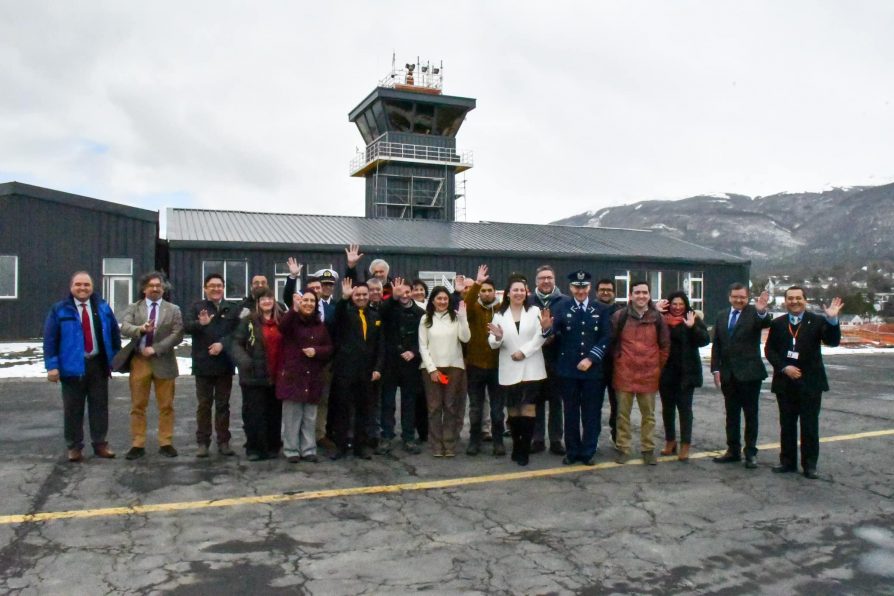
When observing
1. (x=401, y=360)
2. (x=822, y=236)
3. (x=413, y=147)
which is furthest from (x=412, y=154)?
(x=822, y=236)

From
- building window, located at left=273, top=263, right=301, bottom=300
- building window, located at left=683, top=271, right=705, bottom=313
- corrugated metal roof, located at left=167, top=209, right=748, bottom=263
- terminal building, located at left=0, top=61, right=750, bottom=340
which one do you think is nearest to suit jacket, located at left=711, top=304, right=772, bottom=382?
terminal building, located at left=0, top=61, right=750, bottom=340

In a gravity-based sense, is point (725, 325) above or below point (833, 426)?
above

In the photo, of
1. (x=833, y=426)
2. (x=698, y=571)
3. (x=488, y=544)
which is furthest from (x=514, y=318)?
(x=833, y=426)

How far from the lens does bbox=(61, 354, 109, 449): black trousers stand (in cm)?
664

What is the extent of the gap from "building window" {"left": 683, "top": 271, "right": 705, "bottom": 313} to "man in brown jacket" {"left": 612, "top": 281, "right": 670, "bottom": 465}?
24.6 m

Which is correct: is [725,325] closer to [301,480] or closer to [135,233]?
[301,480]

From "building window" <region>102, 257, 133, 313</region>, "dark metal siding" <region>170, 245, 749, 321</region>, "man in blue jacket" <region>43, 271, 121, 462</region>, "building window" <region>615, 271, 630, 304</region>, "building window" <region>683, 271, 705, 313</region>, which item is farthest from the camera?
"building window" <region>683, 271, 705, 313</region>

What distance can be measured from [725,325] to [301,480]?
4470 mm

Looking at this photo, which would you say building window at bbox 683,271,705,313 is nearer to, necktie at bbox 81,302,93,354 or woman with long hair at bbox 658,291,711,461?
woman with long hair at bbox 658,291,711,461

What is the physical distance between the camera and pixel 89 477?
20.1 feet

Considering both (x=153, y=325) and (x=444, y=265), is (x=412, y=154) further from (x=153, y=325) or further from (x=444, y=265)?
(x=153, y=325)

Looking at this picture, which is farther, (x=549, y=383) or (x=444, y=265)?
(x=444, y=265)

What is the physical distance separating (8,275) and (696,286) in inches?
1025

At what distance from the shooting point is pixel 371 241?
2503 centimetres
